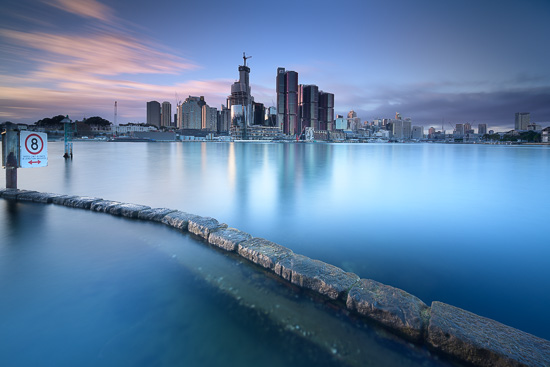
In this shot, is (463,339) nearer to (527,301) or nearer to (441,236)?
(527,301)

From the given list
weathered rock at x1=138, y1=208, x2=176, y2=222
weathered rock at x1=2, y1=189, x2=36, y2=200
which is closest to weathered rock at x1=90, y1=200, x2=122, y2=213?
weathered rock at x1=138, y1=208, x2=176, y2=222

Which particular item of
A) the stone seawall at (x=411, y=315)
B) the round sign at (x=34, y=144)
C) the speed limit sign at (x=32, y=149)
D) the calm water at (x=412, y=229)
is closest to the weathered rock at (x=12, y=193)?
the speed limit sign at (x=32, y=149)

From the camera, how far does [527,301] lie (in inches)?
135

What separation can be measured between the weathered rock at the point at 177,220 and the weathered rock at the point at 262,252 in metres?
1.70

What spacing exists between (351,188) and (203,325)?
9606 millimetres

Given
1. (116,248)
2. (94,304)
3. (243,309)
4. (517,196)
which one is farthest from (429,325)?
(517,196)

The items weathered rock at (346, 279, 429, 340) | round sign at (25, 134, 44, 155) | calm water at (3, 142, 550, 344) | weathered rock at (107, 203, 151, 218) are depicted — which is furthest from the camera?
round sign at (25, 134, 44, 155)

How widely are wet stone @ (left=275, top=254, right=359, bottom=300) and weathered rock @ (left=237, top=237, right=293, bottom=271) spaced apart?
13 centimetres

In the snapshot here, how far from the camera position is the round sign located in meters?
8.63

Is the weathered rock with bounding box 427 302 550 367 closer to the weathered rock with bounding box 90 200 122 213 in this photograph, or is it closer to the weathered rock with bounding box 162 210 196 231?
the weathered rock with bounding box 162 210 196 231

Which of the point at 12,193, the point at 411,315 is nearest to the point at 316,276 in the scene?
the point at 411,315

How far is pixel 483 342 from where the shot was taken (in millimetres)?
2408

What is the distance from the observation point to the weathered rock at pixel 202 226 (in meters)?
5.12

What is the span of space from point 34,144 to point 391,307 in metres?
11.2
